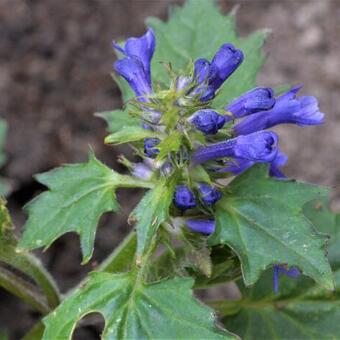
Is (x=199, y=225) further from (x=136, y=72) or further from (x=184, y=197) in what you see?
(x=136, y=72)

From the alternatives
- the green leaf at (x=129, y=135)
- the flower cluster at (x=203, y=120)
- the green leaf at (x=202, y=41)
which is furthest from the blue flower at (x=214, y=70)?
the green leaf at (x=202, y=41)

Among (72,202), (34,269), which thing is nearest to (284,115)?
(72,202)

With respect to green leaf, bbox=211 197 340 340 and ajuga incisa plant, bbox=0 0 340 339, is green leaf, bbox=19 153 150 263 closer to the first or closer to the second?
ajuga incisa plant, bbox=0 0 340 339

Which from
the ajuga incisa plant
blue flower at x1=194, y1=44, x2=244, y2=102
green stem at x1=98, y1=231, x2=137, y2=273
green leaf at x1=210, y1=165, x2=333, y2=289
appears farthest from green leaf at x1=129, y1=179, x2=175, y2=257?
green stem at x1=98, y1=231, x2=137, y2=273

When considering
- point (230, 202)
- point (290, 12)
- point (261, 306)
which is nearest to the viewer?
point (230, 202)

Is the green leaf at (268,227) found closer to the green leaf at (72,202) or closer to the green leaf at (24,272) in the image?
the green leaf at (72,202)

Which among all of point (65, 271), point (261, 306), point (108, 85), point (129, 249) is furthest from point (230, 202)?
point (108, 85)

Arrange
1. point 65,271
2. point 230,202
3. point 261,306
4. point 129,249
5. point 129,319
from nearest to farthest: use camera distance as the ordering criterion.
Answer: point 129,319 < point 230,202 < point 129,249 < point 261,306 < point 65,271

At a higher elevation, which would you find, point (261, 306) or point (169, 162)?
point (169, 162)

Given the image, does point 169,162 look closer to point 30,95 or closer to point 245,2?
point 30,95
